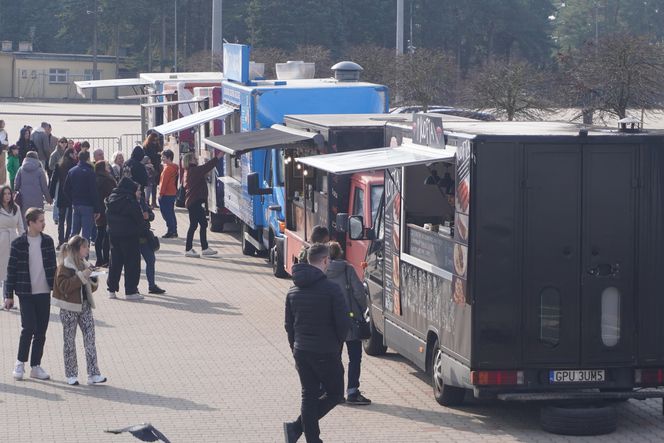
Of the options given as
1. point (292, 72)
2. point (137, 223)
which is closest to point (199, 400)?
point (137, 223)

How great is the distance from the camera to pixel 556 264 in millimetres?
9547

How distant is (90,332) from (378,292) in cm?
283

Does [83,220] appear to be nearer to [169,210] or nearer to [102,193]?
[102,193]

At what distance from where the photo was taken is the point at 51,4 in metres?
111

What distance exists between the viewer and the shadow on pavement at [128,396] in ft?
35.0

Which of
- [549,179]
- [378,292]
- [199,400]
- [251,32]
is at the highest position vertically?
[251,32]

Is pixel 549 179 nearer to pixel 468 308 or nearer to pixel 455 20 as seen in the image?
pixel 468 308

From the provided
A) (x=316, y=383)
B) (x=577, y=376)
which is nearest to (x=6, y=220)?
(x=316, y=383)

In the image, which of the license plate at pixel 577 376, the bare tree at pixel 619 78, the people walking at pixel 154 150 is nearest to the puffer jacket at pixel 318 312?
the license plate at pixel 577 376

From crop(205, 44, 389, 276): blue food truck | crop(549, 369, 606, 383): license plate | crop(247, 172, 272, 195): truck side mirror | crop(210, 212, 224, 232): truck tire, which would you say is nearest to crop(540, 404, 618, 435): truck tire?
crop(549, 369, 606, 383): license plate

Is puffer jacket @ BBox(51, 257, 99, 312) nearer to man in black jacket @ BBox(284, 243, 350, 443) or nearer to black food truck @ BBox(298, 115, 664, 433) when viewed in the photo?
man in black jacket @ BBox(284, 243, 350, 443)

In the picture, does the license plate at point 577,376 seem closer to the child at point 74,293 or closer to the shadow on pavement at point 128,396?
the shadow on pavement at point 128,396

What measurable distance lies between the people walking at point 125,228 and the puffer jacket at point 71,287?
4.62 meters

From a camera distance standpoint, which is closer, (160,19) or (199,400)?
(199,400)
